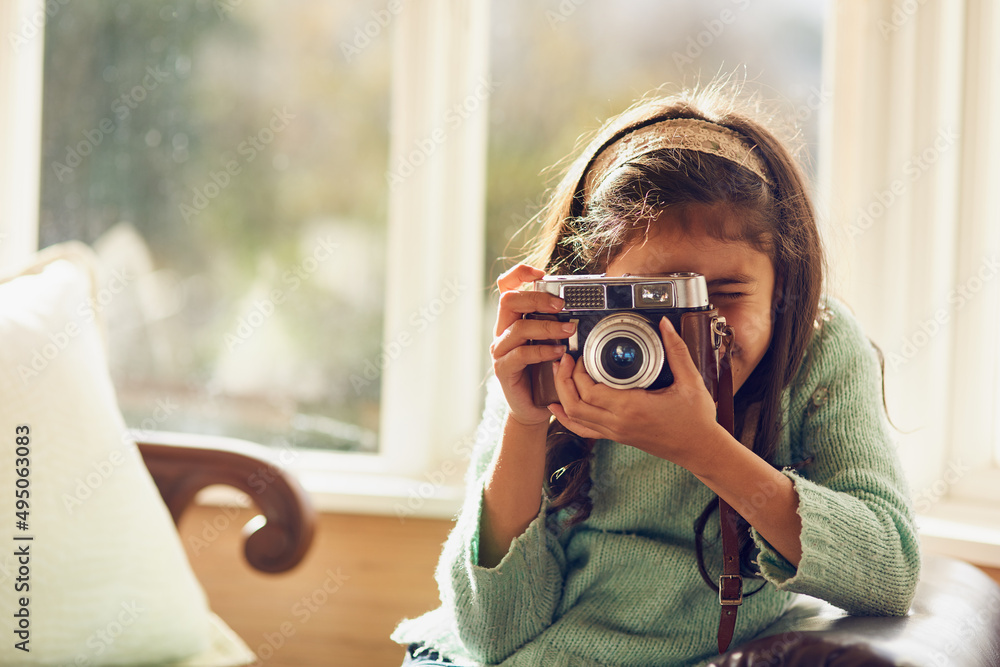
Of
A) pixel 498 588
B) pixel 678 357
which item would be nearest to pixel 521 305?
pixel 678 357

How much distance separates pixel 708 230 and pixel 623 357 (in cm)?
16

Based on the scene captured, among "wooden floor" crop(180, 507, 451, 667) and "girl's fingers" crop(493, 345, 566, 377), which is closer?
"girl's fingers" crop(493, 345, 566, 377)

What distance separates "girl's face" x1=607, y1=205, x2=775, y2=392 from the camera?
0.81 m

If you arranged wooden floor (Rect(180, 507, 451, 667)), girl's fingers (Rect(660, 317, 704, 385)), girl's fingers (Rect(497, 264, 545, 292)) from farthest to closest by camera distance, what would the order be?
wooden floor (Rect(180, 507, 451, 667)) < girl's fingers (Rect(497, 264, 545, 292)) < girl's fingers (Rect(660, 317, 704, 385))

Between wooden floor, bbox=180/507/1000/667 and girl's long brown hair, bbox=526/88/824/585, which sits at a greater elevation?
girl's long brown hair, bbox=526/88/824/585

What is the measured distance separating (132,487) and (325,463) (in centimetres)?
64

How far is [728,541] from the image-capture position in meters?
0.81

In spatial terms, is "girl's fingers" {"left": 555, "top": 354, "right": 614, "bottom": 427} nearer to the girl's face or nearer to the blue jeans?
the girl's face

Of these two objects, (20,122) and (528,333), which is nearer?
(528,333)

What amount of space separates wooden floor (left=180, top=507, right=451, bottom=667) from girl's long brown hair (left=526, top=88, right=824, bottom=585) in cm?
68

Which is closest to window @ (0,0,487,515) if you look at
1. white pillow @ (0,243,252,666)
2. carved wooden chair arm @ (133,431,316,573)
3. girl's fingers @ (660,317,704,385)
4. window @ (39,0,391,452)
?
window @ (39,0,391,452)

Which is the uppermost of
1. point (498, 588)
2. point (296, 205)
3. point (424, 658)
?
point (296, 205)

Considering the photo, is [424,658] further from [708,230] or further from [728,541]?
[708,230]

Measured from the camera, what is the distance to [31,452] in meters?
0.97
